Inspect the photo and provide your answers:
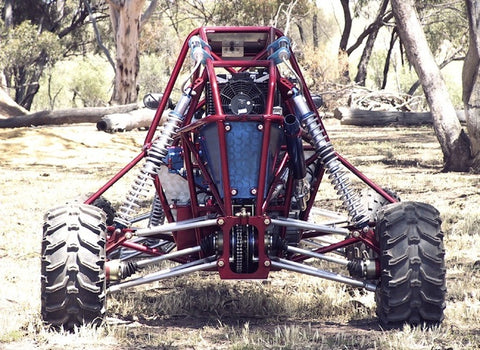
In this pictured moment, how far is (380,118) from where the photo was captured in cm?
2642

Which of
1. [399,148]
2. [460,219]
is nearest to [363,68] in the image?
[399,148]

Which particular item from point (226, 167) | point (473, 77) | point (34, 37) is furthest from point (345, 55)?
point (226, 167)

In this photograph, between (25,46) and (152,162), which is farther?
(25,46)

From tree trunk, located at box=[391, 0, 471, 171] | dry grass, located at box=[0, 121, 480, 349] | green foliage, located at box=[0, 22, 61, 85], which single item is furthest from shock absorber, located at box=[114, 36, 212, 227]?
green foliage, located at box=[0, 22, 61, 85]

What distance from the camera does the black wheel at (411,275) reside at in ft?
15.5

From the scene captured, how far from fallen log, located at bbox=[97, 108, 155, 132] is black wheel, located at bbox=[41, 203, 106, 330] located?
16.6m

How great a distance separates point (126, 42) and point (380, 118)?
8.13 meters

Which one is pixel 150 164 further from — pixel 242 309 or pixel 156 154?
pixel 242 309

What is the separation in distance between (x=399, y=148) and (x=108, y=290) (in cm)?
1361

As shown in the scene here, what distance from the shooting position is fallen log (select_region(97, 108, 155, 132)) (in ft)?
69.5

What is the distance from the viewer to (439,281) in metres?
4.73

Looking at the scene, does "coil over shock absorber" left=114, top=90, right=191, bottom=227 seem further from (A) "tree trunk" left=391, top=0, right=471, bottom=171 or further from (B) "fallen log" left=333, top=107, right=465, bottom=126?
(B) "fallen log" left=333, top=107, right=465, bottom=126

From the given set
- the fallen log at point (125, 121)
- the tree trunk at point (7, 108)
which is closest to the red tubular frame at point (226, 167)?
the fallen log at point (125, 121)

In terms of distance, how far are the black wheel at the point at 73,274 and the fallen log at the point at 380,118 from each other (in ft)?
72.0
